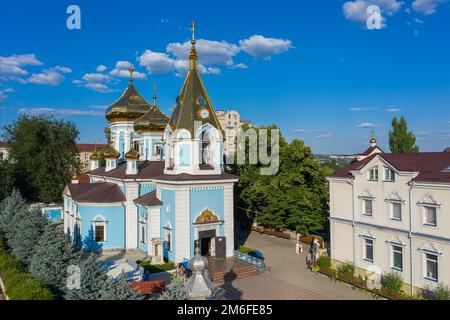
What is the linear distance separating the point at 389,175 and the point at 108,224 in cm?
1563

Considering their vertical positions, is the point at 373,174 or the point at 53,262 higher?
the point at 373,174

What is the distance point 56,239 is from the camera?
13.1m

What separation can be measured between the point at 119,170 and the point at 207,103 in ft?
30.5

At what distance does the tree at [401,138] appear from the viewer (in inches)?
1164

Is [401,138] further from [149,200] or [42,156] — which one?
[42,156]

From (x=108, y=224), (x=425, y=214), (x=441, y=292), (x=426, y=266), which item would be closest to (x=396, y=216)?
(x=425, y=214)

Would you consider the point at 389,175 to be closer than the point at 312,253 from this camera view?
Yes

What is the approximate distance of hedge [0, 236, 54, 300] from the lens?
9.65m

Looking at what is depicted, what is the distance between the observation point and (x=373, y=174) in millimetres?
16734

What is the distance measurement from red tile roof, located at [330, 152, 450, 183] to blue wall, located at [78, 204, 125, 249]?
1390 cm

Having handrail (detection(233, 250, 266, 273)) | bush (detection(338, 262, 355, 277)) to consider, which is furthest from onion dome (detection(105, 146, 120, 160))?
bush (detection(338, 262, 355, 277))

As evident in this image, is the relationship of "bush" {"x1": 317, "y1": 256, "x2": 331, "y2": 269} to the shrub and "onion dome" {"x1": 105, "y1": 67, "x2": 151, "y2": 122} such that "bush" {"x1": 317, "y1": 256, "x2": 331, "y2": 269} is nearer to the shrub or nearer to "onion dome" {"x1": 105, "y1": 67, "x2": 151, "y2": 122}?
the shrub

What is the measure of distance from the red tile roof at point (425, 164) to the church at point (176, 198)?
288 inches
